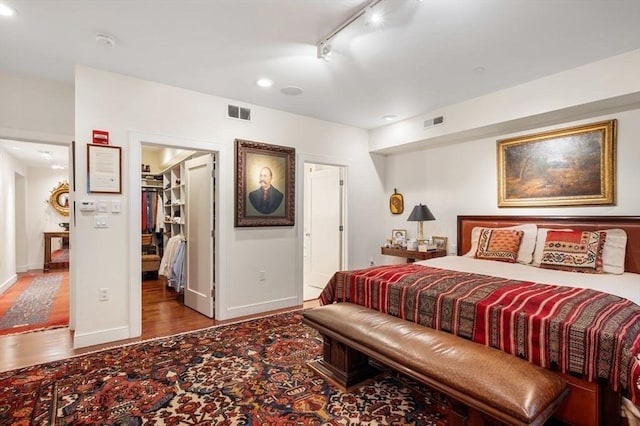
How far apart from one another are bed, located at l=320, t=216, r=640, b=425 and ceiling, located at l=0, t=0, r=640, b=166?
5.91 ft

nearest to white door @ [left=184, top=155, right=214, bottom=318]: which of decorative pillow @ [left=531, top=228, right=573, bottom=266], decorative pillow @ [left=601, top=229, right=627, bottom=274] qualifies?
decorative pillow @ [left=531, top=228, right=573, bottom=266]

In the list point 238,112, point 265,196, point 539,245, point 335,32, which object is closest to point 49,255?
point 265,196

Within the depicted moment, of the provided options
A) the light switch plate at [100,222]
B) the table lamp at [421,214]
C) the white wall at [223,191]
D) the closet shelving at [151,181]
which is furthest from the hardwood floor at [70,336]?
the closet shelving at [151,181]

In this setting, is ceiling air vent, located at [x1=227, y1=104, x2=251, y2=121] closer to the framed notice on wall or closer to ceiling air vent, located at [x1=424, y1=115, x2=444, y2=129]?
the framed notice on wall

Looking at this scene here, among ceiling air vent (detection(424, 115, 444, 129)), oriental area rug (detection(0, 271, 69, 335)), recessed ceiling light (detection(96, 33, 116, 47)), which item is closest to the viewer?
recessed ceiling light (detection(96, 33, 116, 47))

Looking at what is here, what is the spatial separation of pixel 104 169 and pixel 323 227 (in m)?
3.22

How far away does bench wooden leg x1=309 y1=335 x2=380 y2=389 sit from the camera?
2.30m

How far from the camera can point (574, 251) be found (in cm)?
304

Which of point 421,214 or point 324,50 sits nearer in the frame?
point 324,50

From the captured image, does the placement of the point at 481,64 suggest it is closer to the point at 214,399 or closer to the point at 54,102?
the point at 214,399

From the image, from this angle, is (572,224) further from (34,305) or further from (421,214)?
(34,305)

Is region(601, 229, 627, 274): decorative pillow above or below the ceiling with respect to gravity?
below

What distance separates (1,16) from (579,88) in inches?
189

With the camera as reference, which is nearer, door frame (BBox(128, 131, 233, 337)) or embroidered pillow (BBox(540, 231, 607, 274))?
embroidered pillow (BBox(540, 231, 607, 274))
